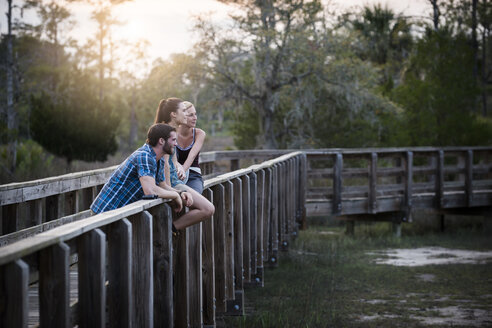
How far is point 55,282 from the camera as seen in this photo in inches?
102

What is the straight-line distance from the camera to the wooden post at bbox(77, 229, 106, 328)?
286 cm

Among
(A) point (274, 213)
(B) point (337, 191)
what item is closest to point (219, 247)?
(A) point (274, 213)

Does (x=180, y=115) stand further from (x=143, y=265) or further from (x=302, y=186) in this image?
(x=302, y=186)

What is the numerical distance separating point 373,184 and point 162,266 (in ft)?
35.2

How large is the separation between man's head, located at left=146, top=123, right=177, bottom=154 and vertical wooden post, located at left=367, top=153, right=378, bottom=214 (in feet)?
32.1

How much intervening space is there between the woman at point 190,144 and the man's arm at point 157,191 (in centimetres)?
218

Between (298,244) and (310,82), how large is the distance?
39.5 ft

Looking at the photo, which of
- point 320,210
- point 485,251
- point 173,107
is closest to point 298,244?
point 320,210

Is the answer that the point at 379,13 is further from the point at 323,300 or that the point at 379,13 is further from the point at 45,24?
the point at 323,300

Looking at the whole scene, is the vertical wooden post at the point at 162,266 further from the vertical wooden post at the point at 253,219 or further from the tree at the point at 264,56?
the tree at the point at 264,56

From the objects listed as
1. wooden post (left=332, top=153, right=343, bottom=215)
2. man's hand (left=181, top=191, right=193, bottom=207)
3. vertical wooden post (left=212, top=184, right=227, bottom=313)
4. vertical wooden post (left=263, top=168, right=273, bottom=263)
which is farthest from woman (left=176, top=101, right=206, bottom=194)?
wooden post (left=332, top=153, right=343, bottom=215)

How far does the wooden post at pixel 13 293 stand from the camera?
7.38ft

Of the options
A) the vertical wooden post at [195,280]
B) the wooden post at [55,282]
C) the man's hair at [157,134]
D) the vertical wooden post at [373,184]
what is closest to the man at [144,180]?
the man's hair at [157,134]

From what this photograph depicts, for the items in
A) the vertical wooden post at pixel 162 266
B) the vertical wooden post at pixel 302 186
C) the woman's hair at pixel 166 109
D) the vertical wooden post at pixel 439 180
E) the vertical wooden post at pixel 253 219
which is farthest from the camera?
the vertical wooden post at pixel 439 180
